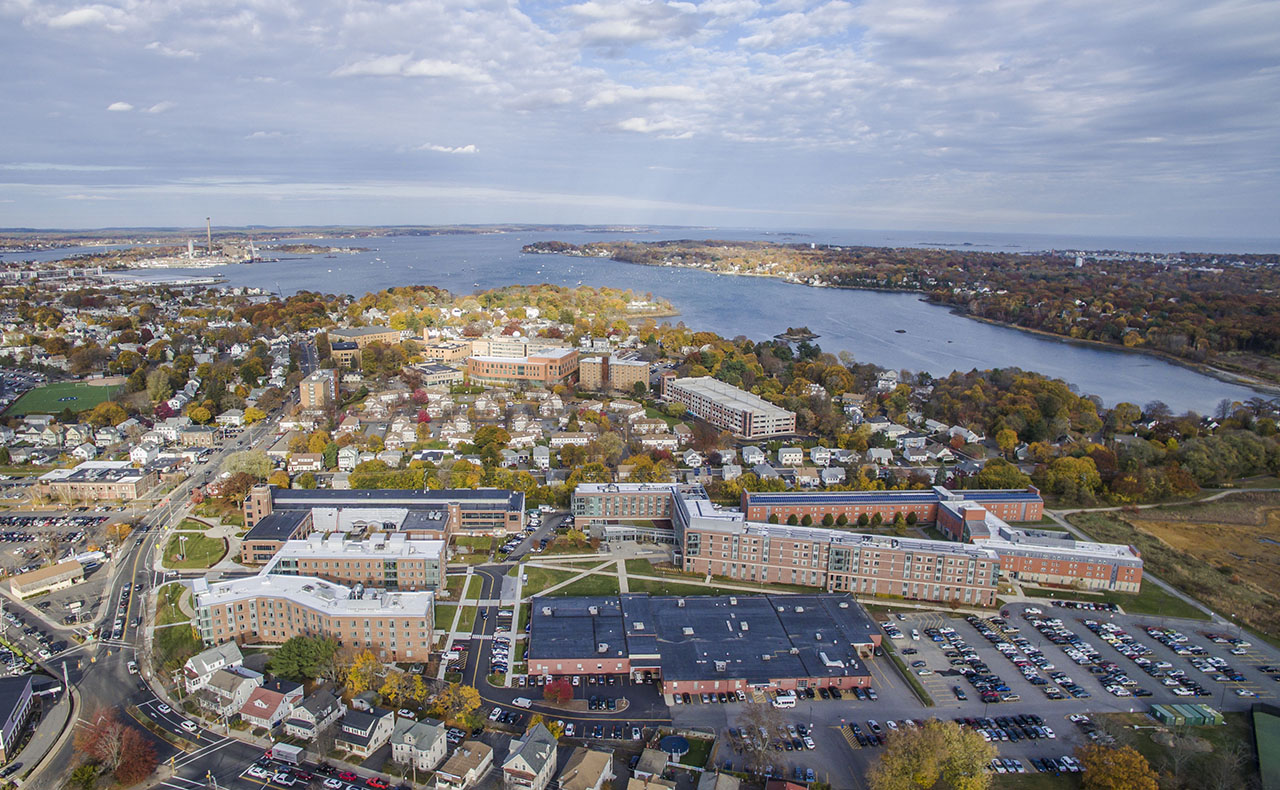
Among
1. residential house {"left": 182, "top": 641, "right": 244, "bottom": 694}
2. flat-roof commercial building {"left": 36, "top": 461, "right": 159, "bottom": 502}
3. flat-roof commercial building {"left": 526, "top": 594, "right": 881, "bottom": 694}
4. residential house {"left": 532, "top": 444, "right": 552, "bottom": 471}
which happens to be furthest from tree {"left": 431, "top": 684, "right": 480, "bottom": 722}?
flat-roof commercial building {"left": 36, "top": 461, "right": 159, "bottom": 502}

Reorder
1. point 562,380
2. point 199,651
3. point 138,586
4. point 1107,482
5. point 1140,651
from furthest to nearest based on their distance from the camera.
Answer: point 562,380 < point 1107,482 < point 138,586 < point 1140,651 < point 199,651

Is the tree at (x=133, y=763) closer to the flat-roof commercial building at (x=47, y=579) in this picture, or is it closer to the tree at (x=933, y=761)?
the flat-roof commercial building at (x=47, y=579)

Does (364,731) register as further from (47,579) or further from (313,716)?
(47,579)

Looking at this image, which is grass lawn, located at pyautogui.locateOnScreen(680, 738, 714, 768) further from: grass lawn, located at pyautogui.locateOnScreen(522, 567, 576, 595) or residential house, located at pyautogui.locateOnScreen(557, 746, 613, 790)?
grass lawn, located at pyautogui.locateOnScreen(522, 567, 576, 595)

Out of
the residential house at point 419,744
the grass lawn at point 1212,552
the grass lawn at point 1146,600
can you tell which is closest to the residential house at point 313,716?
the residential house at point 419,744

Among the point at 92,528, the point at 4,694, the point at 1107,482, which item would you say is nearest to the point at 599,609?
→ the point at 4,694

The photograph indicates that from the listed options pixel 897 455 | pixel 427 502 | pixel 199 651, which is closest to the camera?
pixel 199 651

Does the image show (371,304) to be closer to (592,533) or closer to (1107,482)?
(592,533)
